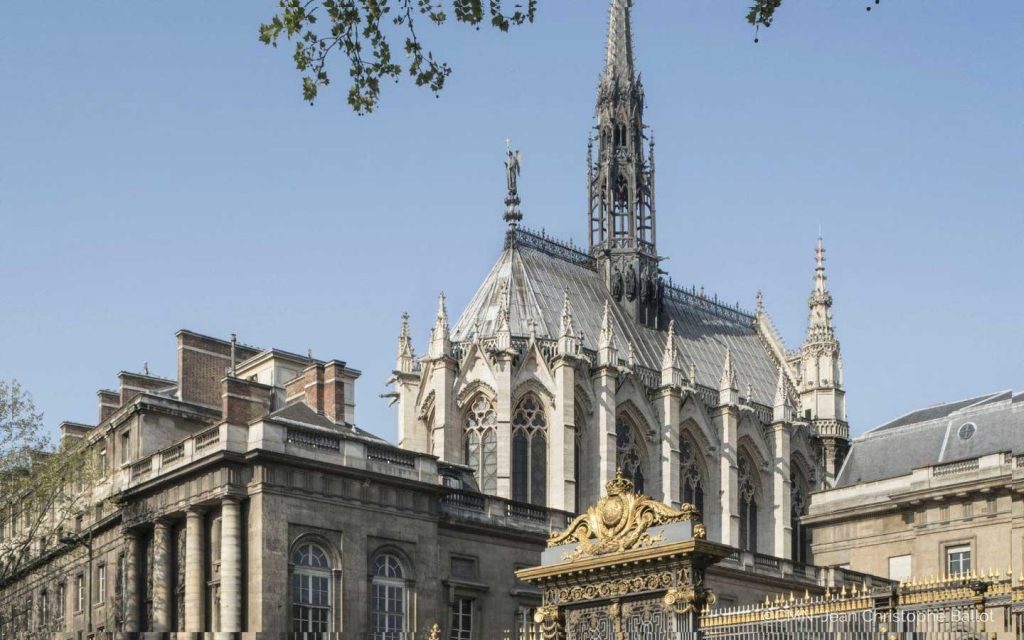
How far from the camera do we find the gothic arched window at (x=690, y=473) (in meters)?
60.6

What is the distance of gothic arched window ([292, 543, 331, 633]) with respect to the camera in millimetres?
37219

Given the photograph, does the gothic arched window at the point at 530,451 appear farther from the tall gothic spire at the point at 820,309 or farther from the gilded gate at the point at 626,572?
the gilded gate at the point at 626,572

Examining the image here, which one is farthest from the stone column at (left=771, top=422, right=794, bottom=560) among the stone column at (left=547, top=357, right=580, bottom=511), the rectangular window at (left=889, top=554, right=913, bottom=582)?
the rectangular window at (left=889, top=554, right=913, bottom=582)

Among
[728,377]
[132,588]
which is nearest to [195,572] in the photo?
[132,588]

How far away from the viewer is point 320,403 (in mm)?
45656

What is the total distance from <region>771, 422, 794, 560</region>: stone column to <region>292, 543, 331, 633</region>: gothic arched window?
91.7 feet

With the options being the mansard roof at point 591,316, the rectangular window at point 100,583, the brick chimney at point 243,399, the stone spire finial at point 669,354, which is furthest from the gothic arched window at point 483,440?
the rectangular window at point 100,583

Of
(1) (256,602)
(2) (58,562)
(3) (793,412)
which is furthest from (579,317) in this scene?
(1) (256,602)

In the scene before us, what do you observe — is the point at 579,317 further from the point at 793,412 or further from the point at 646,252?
the point at 793,412

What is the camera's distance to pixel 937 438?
52656 mm

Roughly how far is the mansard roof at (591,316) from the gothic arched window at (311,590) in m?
20.6

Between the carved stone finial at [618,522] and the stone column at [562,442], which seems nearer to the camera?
the carved stone finial at [618,522]

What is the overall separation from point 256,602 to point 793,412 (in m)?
34.7

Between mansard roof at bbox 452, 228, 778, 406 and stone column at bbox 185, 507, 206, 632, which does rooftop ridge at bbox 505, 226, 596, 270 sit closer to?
mansard roof at bbox 452, 228, 778, 406
